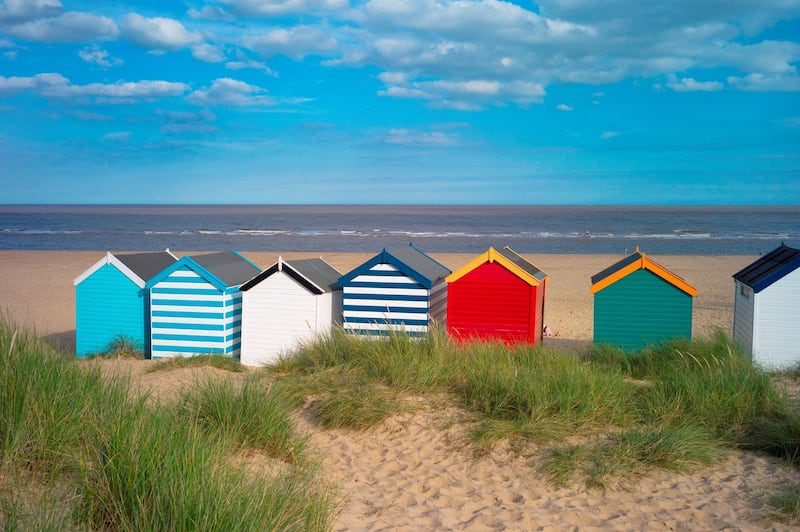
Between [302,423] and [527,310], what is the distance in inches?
133

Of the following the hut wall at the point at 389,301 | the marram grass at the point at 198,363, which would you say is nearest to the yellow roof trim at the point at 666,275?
the hut wall at the point at 389,301

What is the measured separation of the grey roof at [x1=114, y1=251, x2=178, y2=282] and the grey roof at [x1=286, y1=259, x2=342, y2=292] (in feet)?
7.32

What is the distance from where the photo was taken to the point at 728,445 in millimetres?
6031

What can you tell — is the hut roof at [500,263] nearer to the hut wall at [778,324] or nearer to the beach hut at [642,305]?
the beach hut at [642,305]

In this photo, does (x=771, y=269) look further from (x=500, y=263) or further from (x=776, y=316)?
(x=500, y=263)

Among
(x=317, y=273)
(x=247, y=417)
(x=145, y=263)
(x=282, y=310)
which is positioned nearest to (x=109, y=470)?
(x=247, y=417)

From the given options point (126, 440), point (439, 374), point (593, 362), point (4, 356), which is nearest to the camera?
point (126, 440)

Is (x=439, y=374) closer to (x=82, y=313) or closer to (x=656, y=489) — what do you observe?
(x=656, y=489)

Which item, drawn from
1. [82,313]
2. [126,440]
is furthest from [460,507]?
[82,313]

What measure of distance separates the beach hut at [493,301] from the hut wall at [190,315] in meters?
3.05

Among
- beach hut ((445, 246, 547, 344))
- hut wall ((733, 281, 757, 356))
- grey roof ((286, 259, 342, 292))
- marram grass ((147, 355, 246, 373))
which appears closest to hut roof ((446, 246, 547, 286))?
beach hut ((445, 246, 547, 344))

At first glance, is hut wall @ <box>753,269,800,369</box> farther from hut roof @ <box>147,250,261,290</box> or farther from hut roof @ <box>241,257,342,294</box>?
hut roof @ <box>147,250,261,290</box>

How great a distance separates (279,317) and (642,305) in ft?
15.3

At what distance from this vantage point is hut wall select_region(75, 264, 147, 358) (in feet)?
32.4
